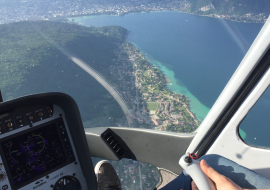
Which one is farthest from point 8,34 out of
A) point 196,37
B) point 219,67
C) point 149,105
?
point 219,67

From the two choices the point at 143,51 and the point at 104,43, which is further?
the point at 143,51

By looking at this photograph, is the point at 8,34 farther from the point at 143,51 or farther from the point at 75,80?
the point at 143,51

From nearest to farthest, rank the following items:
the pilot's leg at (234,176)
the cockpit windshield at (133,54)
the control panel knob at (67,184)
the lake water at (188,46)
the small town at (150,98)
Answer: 1. the pilot's leg at (234,176)
2. the control panel knob at (67,184)
3. the cockpit windshield at (133,54)
4. the lake water at (188,46)
5. the small town at (150,98)

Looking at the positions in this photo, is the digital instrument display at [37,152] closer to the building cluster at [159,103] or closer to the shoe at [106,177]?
the shoe at [106,177]

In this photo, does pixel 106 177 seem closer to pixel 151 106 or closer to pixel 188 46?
pixel 151 106

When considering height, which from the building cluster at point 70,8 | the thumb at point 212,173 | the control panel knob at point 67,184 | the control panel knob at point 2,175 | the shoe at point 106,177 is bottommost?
the shoe at point 106,177

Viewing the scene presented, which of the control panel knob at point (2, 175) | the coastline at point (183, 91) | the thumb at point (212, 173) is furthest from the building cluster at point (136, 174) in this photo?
the thumb at point (212, 173)

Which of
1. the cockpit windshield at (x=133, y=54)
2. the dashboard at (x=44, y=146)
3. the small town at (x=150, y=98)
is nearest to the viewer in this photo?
the dashboard at (x=44, y=146)
